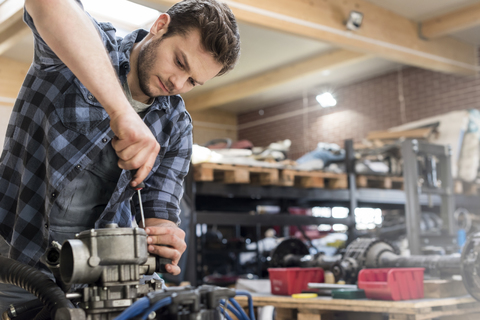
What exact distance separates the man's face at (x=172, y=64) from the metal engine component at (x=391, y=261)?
82.0 inches

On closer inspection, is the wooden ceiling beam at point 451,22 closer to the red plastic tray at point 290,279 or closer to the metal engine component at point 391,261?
the metal engine component at point 391,261

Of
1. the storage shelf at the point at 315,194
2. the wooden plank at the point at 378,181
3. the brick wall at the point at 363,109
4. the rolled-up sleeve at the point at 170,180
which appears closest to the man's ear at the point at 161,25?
the rolled-up sleeve at the point at 170,180

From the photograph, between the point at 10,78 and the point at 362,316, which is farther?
the point at 10,78

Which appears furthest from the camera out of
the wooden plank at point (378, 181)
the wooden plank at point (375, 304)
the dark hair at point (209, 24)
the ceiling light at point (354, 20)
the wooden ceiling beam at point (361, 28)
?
the ceiling light at point (354, 20)

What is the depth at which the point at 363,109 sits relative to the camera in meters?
10.8

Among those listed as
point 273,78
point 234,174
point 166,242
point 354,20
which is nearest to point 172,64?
point 166,242

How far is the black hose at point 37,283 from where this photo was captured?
1090 mm

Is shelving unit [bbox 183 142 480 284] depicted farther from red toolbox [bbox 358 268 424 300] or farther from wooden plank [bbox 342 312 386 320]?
red toolbox [bbox 358 268 424 300]

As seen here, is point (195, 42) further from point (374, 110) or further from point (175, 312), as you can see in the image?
point (374, 110)

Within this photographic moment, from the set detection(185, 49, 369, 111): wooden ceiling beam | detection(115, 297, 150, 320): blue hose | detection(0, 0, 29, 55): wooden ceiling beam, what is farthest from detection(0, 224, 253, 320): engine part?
detection(185, 49, 369, 111): wooden ceiling beam

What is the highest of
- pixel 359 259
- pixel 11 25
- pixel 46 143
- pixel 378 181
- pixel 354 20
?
pixel 354 20

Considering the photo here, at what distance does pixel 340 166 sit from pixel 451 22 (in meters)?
3.45

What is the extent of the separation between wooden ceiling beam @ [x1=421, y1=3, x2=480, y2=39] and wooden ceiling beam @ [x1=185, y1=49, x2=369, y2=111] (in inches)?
42.1

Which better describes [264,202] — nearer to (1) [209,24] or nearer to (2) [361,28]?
(2) [361,28]
